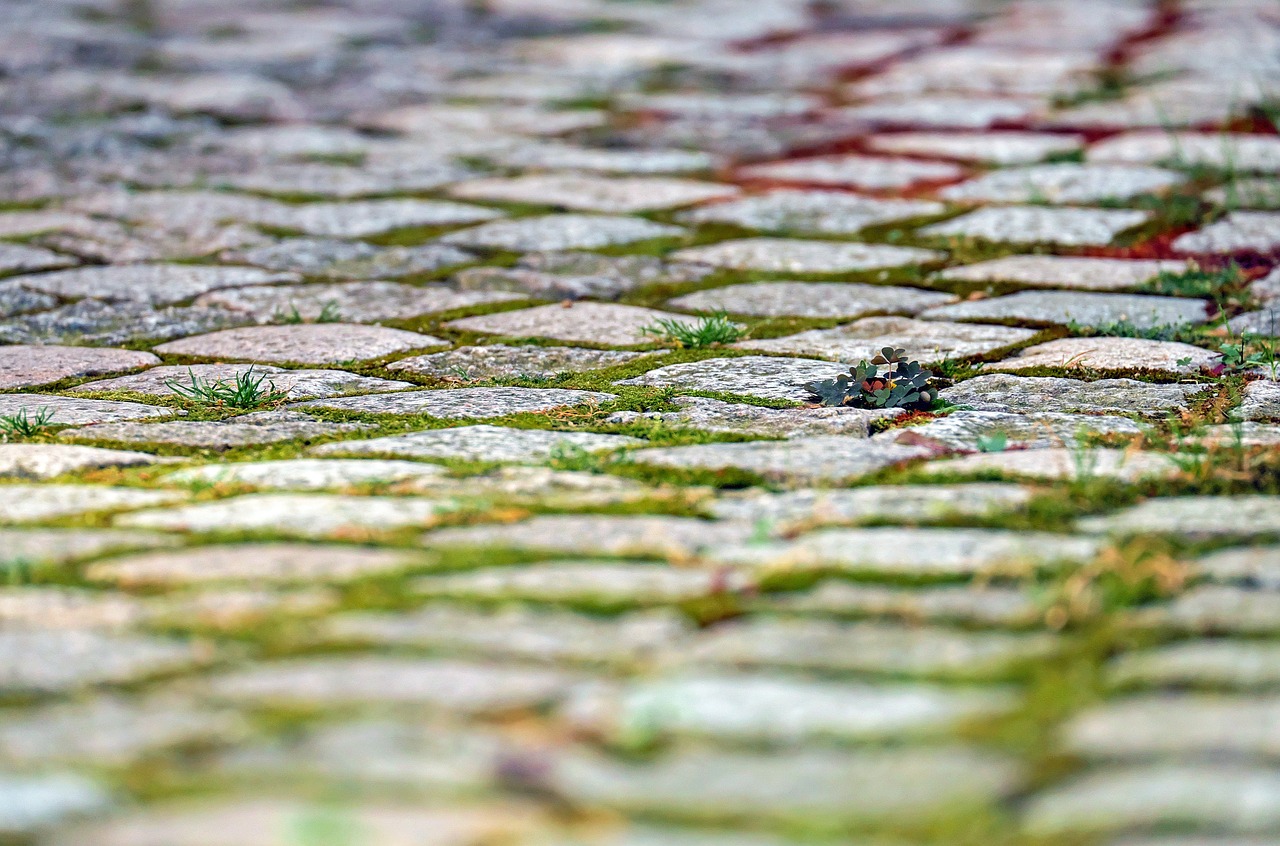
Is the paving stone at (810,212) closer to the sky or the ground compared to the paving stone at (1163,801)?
closer to the sky

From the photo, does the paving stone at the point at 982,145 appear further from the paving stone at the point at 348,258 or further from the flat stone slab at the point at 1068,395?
the flat stone slab at the point at 1068,395

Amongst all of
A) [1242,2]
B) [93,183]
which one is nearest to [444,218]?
[93,183]

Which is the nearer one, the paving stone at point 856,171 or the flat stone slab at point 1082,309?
the flat stone slab at point 1082,309

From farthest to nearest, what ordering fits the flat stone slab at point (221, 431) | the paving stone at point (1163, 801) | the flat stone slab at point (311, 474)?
the flat stone slab at point (221, 431)
the flat stone slab at point (311, 474)
the paving stone at point (1163, 801)

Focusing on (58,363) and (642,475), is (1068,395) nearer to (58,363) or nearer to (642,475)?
(642,475)

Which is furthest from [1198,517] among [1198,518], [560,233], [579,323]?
[560,233]

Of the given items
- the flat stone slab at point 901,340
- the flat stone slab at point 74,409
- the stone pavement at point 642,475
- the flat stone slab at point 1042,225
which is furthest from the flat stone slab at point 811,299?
the flat stone slab at point 74,409

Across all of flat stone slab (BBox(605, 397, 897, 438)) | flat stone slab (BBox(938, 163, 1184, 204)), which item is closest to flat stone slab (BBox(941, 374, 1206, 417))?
flat stone slab (BBox(605, 397, 897, 438))

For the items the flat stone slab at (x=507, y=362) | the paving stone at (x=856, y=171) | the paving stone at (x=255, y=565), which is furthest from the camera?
the paving stone at (x=856, y=171)
